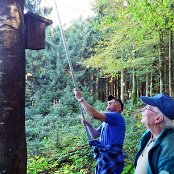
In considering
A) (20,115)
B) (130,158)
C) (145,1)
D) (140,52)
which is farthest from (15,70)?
(140,52)

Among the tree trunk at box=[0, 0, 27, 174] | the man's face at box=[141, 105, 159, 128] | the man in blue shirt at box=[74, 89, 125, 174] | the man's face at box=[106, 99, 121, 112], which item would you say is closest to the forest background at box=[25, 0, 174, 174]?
the man in blue shirt at box=[74, 89, 125, 174]

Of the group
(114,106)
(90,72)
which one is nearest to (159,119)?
(114,106)

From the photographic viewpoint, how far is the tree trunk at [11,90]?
340cm

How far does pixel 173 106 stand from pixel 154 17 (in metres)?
10.4

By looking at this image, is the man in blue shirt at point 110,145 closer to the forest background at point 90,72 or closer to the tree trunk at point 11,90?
the tree trunk at point 11,90

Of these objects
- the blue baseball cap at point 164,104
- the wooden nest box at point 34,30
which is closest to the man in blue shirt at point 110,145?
the wooden nest box at point 34,30

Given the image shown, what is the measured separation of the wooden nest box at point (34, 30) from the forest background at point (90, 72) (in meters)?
3.13

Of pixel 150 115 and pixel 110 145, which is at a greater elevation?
pixel 150 115

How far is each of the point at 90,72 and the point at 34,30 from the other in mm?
28122

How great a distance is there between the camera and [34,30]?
4625 millimetres

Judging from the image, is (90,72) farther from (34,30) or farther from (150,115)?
(150,115)

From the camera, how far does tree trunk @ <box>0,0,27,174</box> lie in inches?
134

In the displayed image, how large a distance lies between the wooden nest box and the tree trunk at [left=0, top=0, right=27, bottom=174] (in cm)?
67

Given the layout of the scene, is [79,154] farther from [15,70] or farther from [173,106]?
[173,106]
